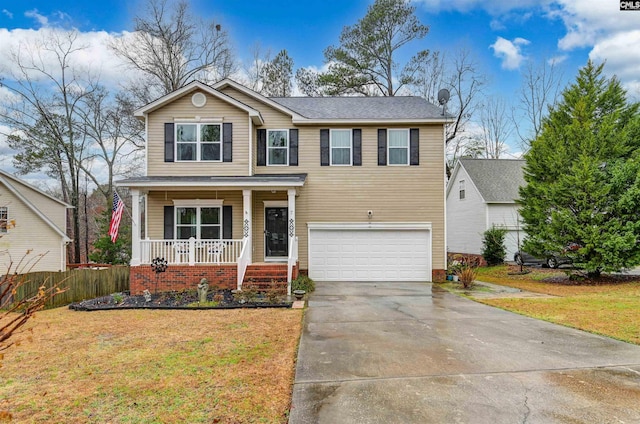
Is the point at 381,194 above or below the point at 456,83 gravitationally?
below

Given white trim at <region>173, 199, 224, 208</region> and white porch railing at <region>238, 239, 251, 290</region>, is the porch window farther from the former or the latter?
white porch railing at <region>238, 239, 251, 290</region>

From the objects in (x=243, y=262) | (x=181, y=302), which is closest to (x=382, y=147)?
(x=243, y=262)

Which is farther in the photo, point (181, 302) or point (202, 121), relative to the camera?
point (202, 121)

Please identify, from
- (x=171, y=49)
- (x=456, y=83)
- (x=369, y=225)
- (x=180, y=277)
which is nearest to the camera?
(x=180, y=277)

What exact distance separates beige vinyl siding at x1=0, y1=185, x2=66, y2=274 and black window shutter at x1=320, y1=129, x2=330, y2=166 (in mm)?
15233

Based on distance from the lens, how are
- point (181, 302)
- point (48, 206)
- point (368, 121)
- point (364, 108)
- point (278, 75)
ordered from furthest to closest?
1. point (278, 75)
2. point (48, 206)
3. point (364, 108)
4. point (368, 121)
5. point (181, 302)

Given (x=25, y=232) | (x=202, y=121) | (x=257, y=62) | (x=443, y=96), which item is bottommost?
(x=25, y=232)

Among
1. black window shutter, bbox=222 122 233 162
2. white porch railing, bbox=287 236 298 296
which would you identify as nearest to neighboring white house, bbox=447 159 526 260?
white porch railing, bbox=287 236 298 296

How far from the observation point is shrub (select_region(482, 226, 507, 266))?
21.0m

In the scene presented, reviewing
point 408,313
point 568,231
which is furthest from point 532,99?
point 408,313

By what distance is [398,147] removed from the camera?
605 inches

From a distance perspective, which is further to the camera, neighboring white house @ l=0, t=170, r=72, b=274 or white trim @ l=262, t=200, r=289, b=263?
neighboring white house @ l=0, t=170, r=72, b=274

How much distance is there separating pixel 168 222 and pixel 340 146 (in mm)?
6998

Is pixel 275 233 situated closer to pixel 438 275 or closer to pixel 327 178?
pixel 327 178
